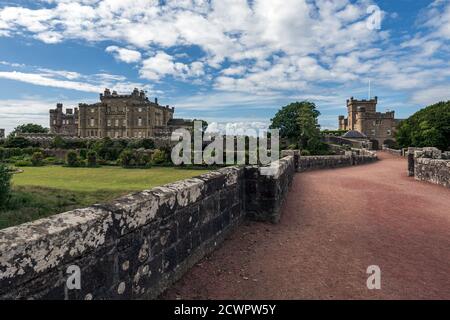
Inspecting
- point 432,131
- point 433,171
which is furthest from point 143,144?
point 433,171

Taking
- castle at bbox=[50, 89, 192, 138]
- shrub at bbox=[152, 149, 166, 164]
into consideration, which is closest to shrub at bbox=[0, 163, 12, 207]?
shrub at bbox=[152, 149, 166, 164]

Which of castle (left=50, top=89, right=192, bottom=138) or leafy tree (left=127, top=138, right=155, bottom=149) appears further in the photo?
castle (left=50, top=89, right=192, bottom=138)

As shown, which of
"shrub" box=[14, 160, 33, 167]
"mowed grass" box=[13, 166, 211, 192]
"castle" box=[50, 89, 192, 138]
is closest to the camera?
"mowed grass" box=[13, 166, 211, 192]

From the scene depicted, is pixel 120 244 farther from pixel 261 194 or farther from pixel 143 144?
pixel 143 144

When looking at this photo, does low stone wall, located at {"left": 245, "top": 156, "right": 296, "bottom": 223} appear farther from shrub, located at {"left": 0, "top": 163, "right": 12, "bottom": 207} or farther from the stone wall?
shrub, located at {"left": 0, "top": 163, "right": 12, "bottom": 207}

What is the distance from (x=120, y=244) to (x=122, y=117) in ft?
305

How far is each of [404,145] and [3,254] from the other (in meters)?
62.2

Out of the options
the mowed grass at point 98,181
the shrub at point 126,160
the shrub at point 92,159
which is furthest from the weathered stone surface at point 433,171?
the shrub at point 92,159

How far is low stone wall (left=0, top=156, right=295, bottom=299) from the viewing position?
2047 millimetres

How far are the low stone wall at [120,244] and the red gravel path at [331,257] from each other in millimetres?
378

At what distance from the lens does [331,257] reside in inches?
189

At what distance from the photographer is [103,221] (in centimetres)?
263

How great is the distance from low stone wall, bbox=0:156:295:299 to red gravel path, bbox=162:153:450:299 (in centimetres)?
38

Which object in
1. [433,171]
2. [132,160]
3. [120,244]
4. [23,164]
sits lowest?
[23,164]
